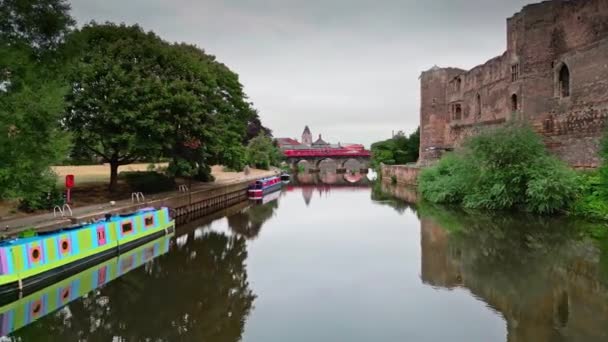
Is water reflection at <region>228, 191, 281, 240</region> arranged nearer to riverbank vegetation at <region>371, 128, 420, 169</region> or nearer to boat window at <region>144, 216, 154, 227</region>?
boat window at <region>144, 216, 154, 227</region>

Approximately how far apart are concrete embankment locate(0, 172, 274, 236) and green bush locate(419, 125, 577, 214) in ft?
39.0

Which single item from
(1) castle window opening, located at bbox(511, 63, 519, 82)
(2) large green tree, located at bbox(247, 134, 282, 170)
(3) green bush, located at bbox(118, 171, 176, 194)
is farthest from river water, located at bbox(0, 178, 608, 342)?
(2) large green tree, located at bbox(247, 134, 282, 170)

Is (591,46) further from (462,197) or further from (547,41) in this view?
(462,197)

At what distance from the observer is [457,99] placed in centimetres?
3706

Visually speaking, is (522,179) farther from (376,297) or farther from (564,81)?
(376,297)

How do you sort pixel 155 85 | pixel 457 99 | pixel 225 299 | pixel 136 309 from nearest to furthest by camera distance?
pixel 136 309 < pixel 225 299 < pixel 155 85 < pixel 457 99

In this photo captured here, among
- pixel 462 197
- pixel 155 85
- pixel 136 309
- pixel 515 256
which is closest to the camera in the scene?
pixel 136 309

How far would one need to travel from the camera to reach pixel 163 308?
834cm

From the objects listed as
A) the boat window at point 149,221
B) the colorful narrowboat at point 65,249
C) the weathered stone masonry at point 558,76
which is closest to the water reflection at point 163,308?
the colorful narrowboat at point 65,249

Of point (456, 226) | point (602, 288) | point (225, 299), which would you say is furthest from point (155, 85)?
point (602, 288)

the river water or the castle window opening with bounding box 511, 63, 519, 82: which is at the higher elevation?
the castle window opening with bounding box 511, 63, 519, 82

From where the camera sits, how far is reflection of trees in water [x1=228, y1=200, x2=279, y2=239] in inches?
673

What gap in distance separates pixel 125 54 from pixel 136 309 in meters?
11.5

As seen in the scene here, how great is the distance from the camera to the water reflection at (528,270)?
7496 mm
